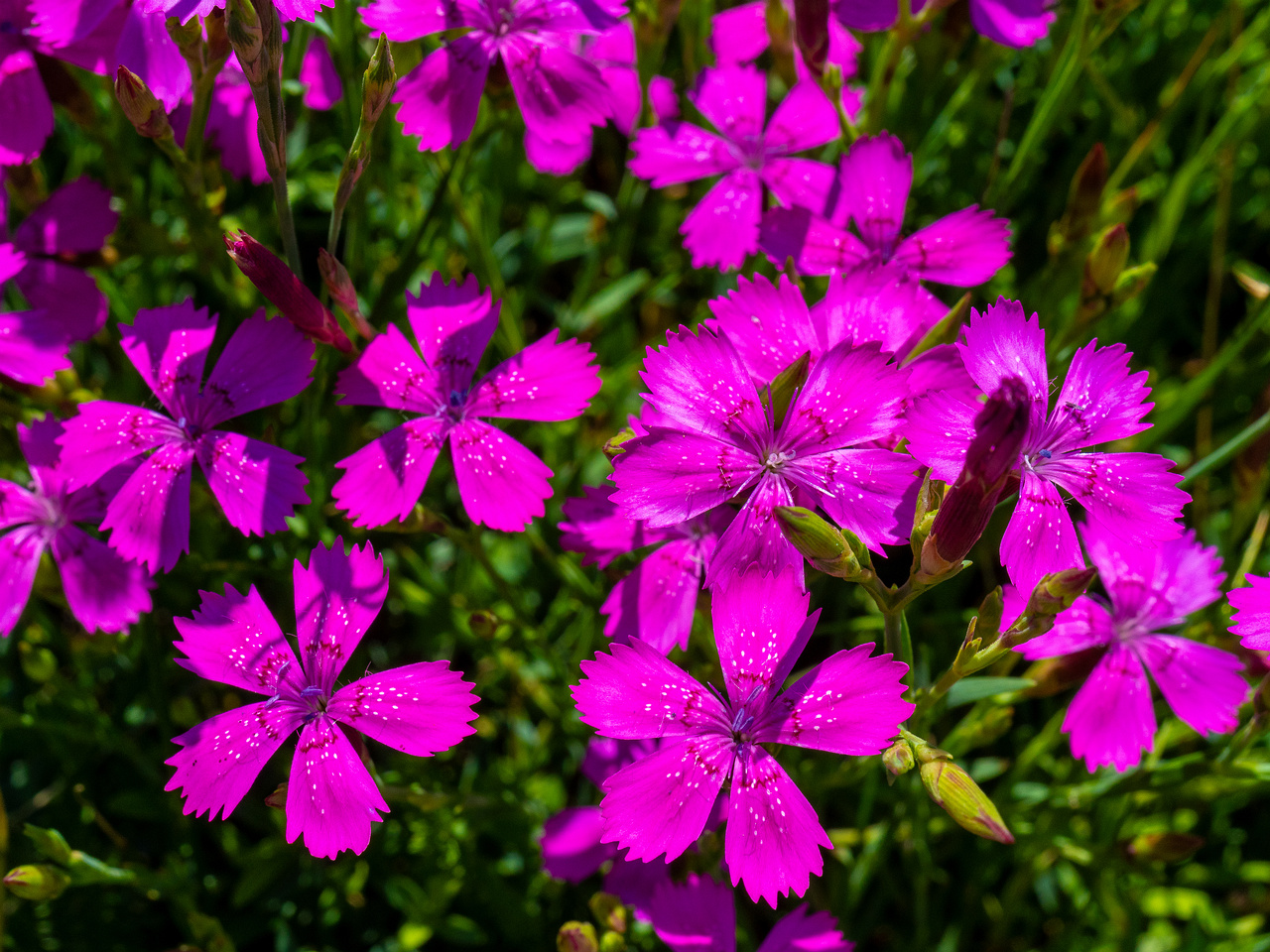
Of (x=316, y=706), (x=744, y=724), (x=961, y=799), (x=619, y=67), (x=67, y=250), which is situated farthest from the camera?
(x=619, y=67)

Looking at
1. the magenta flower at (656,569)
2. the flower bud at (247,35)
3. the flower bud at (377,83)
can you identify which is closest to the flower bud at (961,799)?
the magenta flower at (656,569)

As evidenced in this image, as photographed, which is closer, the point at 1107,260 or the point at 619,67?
the point at 1107,260

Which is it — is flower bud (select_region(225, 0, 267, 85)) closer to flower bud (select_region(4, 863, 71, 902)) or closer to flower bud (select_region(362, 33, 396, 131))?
flower bud (select_region(362, 33, 396, 131))

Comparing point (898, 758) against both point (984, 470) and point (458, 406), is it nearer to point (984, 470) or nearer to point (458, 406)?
point (984, 470)

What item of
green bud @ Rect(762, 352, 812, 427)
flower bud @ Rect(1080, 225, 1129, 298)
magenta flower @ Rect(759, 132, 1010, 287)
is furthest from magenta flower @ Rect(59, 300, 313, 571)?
flower bud @ Rect(1080, 225, 1129, 298)

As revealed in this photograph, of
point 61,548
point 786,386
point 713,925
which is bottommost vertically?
point 713,925

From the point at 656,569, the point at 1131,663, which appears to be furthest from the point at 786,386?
the point at 1131,663

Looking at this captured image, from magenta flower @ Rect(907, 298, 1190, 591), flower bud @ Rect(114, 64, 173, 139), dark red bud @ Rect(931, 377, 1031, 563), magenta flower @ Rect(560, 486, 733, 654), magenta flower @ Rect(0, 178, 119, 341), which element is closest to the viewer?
dark red bud @ Rect(931, 377, 1031, 563)
